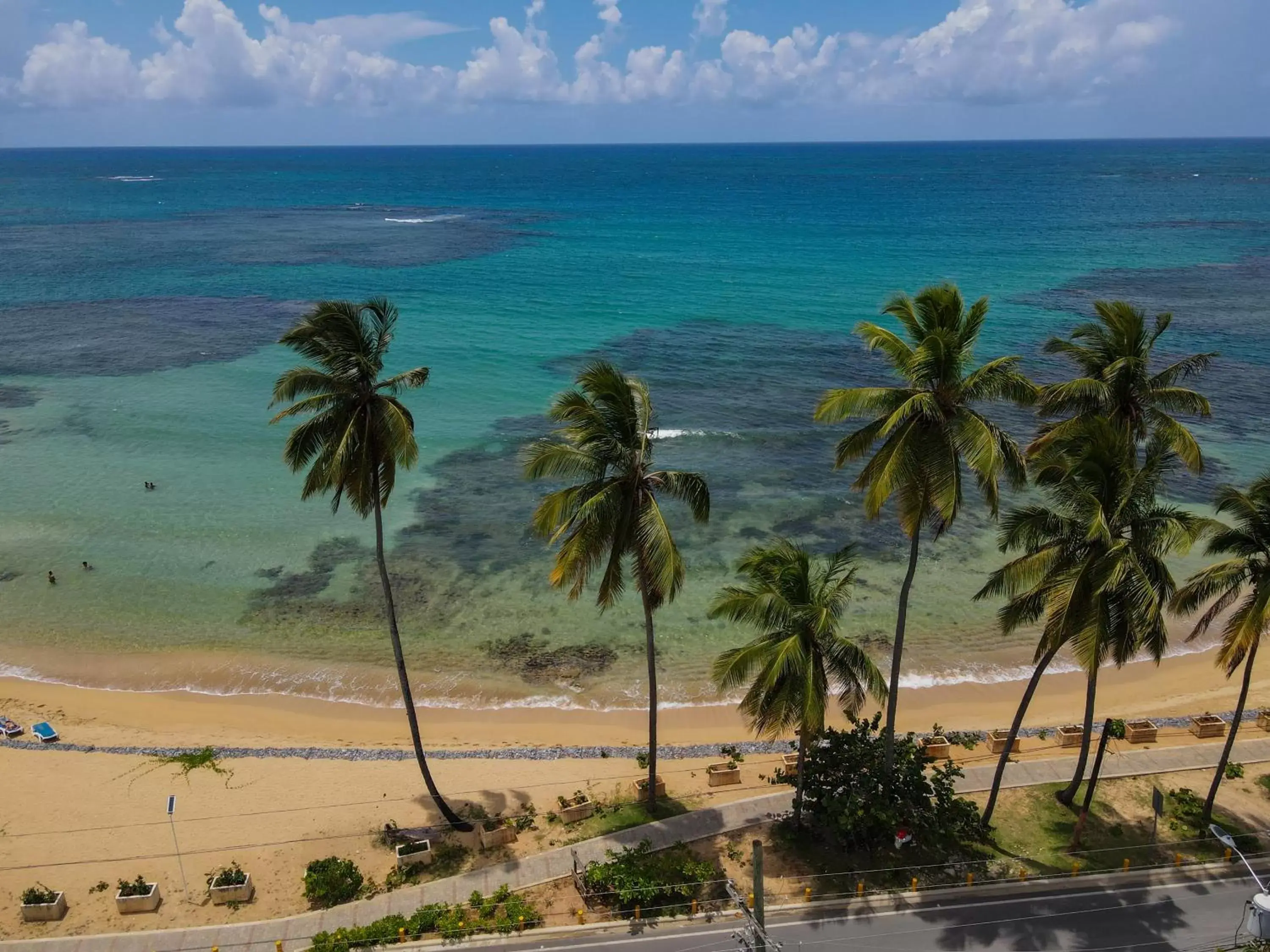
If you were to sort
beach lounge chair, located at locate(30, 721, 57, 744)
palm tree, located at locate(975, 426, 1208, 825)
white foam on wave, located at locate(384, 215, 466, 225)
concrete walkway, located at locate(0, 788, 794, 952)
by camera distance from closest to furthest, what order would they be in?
palm tree, located at locate(975, 426, 1208, 825) → concrete walkway, located at locate(0, 788, 794, 952) → beach lounge chair, located at locate(30, 721, 57, 744) → white foam on wave, located at locate(384, 215, 466, 225)

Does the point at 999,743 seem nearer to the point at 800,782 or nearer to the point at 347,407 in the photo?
the point at 800,782

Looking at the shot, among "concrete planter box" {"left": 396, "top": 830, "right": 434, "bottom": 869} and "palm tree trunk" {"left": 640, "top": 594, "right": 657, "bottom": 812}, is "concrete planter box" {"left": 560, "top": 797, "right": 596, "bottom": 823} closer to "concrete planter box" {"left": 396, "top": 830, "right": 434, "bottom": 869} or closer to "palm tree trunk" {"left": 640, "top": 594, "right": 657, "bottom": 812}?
"palm tree trunk" {"left": 640, "top": 594, "right": 657, "bottom": 812}

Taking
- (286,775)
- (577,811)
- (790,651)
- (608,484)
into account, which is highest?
(608,484)

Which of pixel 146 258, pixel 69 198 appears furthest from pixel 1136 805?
pixel 69 198

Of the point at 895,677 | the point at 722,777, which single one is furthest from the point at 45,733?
the point at 895,677

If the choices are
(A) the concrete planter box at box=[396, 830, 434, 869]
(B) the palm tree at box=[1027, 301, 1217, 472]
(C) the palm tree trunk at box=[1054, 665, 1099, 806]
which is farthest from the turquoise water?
(B) the palm tree at box=[1027, 301, 1217, 472]

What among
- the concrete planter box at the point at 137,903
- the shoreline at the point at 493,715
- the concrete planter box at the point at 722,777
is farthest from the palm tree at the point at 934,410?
the concrete planter box at the point at 137,903
